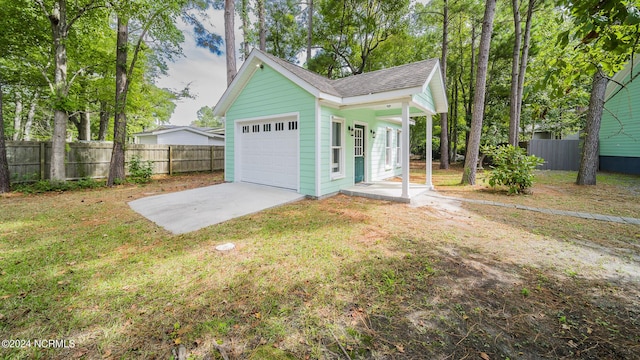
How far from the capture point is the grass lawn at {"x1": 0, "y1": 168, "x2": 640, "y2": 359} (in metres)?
2.02

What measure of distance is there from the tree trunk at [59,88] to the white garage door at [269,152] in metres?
5.66

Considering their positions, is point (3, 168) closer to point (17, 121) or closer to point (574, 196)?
point (17, 121)

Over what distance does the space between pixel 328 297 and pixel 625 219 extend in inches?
261

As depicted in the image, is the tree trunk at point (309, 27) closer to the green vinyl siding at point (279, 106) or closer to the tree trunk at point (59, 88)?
the green vinyl siding at point (279, 106)

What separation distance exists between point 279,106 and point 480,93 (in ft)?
24.0

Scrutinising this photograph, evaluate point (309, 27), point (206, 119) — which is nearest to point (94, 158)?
point (309, 27)

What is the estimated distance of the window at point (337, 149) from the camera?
311 inches

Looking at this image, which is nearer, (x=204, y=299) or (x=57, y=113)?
(x=204, y=299)

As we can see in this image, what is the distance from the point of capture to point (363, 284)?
2844 millimetres

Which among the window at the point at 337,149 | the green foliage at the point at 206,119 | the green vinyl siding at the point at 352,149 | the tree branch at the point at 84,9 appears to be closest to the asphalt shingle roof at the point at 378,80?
the green vinyl siding at the point at 352,149

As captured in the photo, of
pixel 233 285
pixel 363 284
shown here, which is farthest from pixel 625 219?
pixel 233 285

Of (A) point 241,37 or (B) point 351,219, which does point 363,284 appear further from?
(A) point 241,37

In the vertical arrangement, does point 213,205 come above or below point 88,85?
below

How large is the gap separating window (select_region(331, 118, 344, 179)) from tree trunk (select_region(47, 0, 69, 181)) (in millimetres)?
A: 8792
